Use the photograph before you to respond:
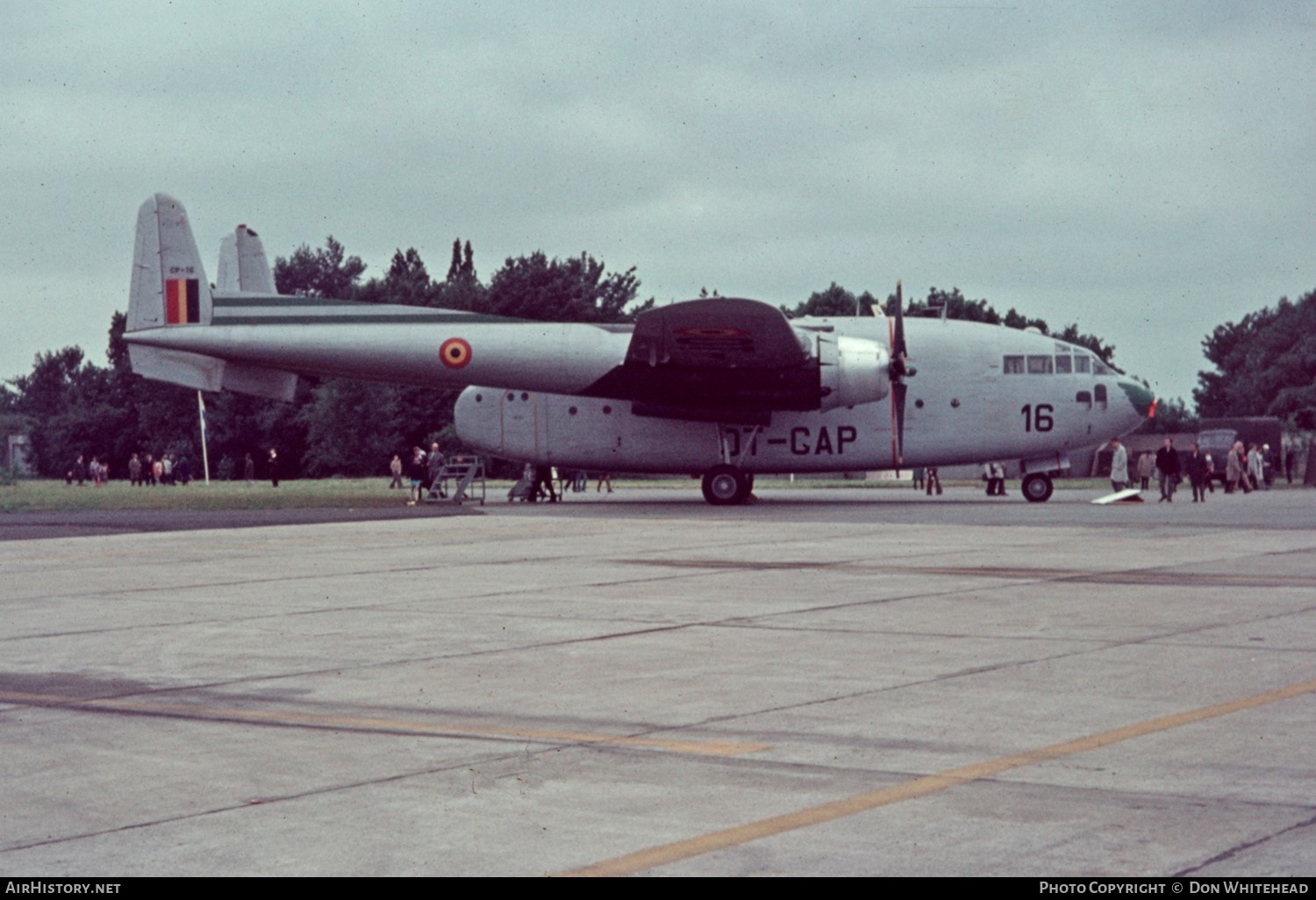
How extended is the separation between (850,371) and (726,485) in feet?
13.7

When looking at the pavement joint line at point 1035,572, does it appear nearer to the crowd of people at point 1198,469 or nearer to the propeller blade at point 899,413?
the propeller blade at point 899,413

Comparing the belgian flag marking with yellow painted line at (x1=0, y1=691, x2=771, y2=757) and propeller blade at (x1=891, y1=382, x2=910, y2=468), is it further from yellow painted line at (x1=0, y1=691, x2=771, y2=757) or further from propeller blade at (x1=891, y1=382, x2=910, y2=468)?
yellow painted line at (x1=0, y1=691, x2=771, y2=757)

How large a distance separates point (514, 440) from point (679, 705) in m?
30.3

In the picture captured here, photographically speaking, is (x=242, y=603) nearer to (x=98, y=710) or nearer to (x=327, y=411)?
(x=98, y=710)

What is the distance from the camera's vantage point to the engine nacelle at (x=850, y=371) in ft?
112

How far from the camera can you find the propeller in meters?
34.5

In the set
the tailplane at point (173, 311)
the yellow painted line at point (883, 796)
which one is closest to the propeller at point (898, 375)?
the tailplane at point (173, 311)

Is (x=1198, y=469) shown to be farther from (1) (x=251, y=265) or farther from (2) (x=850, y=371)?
(1) (x=251, y=265)

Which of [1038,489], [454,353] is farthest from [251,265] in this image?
[1038,489]

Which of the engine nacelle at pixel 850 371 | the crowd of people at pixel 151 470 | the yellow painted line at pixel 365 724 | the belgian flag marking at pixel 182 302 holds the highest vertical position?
the belgian flag marking at pixel 182 302

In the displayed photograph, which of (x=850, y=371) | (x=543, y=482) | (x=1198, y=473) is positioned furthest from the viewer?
(x=1198, y=473)

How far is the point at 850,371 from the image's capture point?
34.1m

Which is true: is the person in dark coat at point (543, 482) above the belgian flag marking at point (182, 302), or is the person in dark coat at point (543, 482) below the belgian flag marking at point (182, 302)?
below

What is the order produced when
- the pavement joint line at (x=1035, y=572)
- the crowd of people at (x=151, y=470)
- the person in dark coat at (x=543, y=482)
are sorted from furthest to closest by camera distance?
1. the crowd of people at (x=151, y=470)
2. the person in dark coat at (x=543, y=482)
3. the pavement joint line at (x=1035, y=572)
